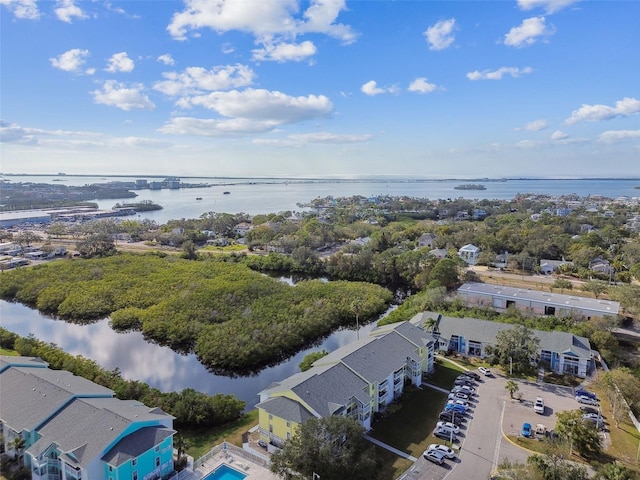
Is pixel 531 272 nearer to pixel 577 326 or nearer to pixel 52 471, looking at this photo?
pixel 577 326

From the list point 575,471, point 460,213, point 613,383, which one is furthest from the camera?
point 460,213

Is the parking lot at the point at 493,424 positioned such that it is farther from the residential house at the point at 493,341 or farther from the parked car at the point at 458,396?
the residential house at the point at 493,341

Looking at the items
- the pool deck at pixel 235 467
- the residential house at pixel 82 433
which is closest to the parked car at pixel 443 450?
the pool deck at pixel 235 467

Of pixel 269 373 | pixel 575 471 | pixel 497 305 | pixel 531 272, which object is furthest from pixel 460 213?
pixel 575 471

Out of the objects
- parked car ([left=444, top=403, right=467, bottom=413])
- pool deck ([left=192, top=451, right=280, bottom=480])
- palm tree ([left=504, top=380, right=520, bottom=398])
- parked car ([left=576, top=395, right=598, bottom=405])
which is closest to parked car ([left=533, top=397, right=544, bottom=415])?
palm tree ([left=504, top=380, right=520, bottom=398])

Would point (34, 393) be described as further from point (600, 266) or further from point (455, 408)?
point (600, 266)
